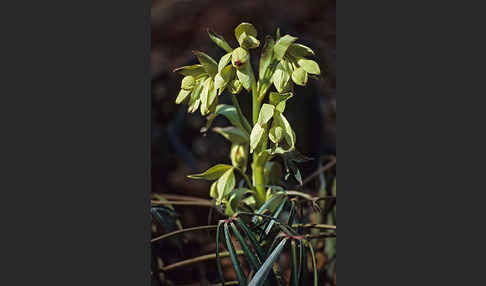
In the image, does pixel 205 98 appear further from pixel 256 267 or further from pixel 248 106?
pixel 256 267

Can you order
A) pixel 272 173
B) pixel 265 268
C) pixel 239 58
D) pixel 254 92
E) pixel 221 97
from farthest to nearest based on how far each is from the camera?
pixel 221 97
pixel 272 173
pixel 254 92
pixel 239 58
pixel 265 268

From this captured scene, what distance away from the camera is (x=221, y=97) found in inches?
68.7

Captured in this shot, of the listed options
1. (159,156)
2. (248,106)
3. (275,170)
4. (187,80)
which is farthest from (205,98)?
(159,156)

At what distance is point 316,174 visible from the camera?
182cm

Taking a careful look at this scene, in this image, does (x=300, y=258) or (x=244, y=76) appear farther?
(x=244, y=76)

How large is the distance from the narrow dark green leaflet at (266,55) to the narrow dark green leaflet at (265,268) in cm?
46

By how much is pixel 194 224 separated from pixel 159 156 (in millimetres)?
255

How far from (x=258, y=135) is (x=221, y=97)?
1.14ft

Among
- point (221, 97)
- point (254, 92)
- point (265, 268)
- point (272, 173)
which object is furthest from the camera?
point (221, 97)

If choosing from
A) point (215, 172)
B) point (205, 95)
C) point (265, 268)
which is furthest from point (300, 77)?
point (265, 268)

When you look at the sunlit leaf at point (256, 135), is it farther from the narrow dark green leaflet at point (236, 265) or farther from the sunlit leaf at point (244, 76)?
the narrow dark green leaflet at point (236, 265)

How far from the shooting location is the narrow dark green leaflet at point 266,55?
57.1 inches

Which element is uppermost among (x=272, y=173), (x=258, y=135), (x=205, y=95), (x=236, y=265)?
(x=205, y=95)

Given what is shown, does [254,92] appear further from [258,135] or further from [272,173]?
[272,173]
